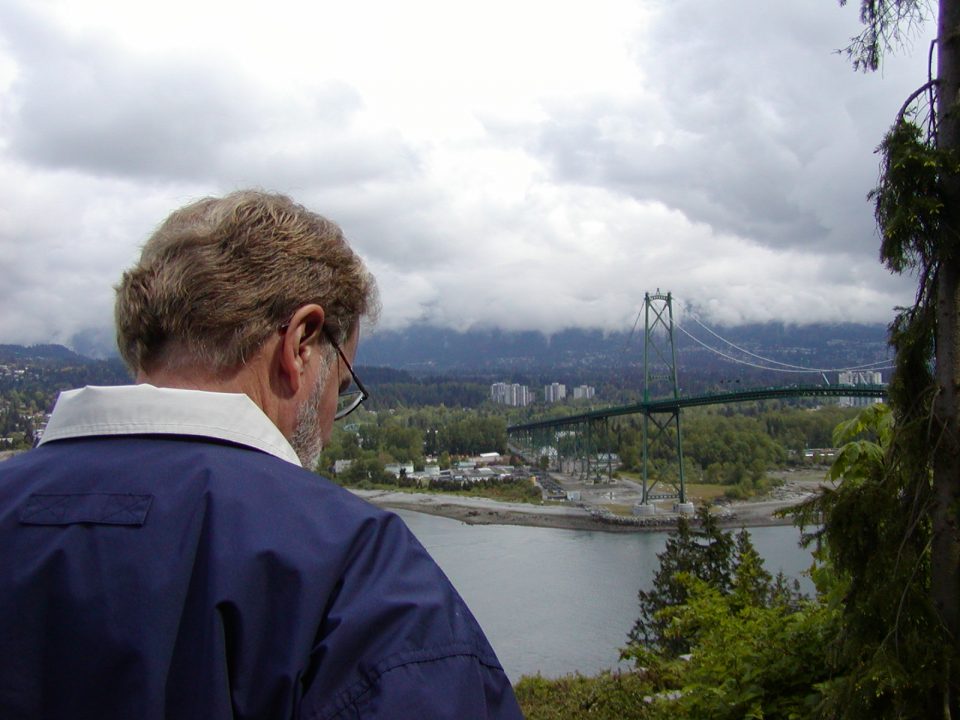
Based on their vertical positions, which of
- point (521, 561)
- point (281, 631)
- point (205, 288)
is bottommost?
point (521, 561)

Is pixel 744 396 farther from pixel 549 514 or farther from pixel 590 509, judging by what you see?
pixel 549 514

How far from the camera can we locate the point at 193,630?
45cm

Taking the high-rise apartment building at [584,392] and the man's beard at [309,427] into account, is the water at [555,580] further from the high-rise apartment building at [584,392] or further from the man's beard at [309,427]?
the high-rise apartment building at [584,392]

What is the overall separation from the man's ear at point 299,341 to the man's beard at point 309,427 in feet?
0.08

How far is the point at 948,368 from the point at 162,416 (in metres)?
1.98

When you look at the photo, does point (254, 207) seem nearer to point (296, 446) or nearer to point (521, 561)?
point (296, 446)

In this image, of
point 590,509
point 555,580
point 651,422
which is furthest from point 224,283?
point 651,422

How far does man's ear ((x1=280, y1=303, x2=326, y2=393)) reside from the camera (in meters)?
0.63

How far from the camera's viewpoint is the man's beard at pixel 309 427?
660 millimetres

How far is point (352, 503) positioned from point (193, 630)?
117 millimetres

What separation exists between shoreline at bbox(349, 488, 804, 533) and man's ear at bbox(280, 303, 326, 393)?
15419 mm

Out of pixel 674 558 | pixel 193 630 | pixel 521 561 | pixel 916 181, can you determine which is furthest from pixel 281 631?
pixel 521 561

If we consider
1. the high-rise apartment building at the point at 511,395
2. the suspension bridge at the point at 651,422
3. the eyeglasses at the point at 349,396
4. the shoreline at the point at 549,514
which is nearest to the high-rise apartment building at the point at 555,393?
the high-rise apartment building at the point at 511,395

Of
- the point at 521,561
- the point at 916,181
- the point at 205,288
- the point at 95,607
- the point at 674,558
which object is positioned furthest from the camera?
the point at 521,561
